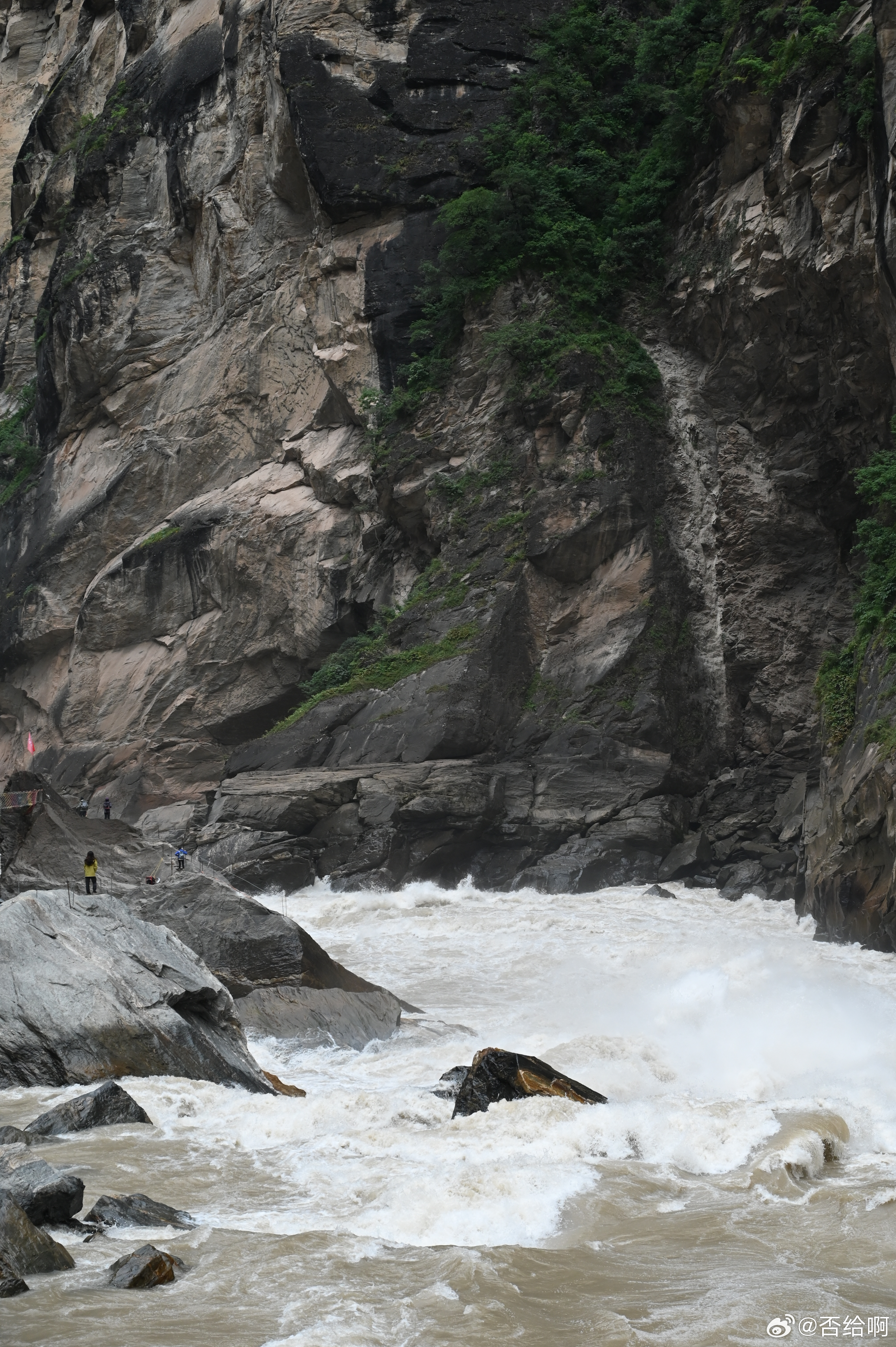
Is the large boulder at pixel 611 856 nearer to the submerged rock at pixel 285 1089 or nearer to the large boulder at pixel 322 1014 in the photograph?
the large boulder at pixel 322 1014

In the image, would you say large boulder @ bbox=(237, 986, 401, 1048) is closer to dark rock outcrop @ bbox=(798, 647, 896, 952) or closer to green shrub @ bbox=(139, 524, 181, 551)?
dark rock outcrop @ bbox=(798, 647, 896, 952)

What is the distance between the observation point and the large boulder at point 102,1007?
10.5m

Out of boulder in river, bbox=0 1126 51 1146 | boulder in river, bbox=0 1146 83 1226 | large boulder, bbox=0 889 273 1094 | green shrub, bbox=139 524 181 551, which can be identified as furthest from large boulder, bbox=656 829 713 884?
green shrub, bbox=139 524 181 551

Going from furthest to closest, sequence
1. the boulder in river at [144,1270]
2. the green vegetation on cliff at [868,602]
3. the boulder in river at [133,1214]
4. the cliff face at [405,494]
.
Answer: the cliff face at [405,494], the green vegetation on cliff at [868,602], the boulder in river at [133,1214], the boulder in river at [144,1270]

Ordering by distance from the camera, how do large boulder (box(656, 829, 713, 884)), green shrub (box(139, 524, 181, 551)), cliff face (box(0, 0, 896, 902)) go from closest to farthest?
1. large boulder (box(656, 829, 713, 884))
2. cliff face (box(0, 0, 896, 902))
3. green shrub (box(139, 524, 181, 551))

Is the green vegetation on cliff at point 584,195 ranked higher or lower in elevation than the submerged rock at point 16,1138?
higher

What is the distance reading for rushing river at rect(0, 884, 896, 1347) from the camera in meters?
5.71

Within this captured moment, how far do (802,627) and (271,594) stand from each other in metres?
14.7

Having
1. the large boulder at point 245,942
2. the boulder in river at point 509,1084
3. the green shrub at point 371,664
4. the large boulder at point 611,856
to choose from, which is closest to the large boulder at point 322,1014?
the large boulder at point 245,942

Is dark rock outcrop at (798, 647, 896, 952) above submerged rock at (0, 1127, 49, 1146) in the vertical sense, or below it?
above

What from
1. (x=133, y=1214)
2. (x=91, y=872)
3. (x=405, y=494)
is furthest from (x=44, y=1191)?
(x=405, y=494)

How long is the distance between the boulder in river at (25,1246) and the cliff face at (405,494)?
14812mm

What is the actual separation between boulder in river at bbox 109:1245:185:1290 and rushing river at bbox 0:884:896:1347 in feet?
0.26

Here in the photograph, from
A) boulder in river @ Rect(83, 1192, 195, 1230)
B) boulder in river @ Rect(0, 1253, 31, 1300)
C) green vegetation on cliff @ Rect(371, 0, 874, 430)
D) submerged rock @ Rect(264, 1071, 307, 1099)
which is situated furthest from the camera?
green vegetation on cliff @ Rect(371, 0, 874, 430)
